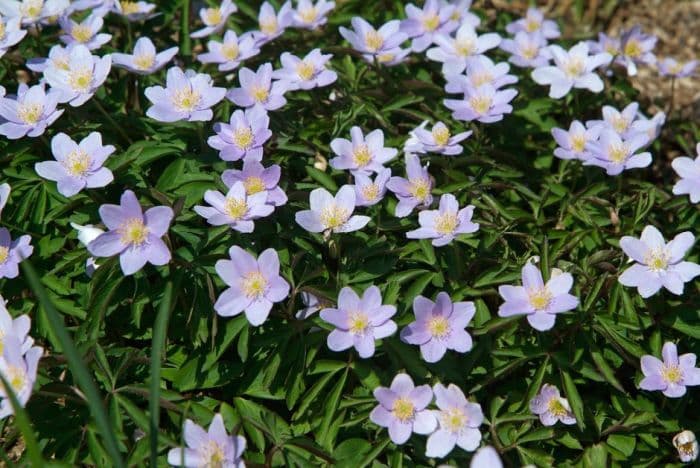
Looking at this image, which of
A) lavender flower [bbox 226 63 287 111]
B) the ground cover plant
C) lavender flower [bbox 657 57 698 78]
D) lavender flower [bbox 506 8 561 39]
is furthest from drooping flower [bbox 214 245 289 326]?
lavender flower [bbox 657 57 698 78]

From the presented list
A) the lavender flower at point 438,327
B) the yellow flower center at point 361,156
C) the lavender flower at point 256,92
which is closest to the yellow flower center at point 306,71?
the lavender flower at point 256,92

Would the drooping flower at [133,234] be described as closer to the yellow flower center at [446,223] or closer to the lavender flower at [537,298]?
the yellow flower center at [446,223]

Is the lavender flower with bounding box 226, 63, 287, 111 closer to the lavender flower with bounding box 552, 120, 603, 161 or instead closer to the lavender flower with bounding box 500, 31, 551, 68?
the lavender flower with bounding box 552, 120, 603, 161

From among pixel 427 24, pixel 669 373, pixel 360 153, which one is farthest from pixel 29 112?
pixel 669 373

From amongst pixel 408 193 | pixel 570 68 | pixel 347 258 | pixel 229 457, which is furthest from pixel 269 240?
pixel 570 68

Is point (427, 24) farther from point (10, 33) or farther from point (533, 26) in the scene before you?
point (10, 33)

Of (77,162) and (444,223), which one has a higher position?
(77,162)
